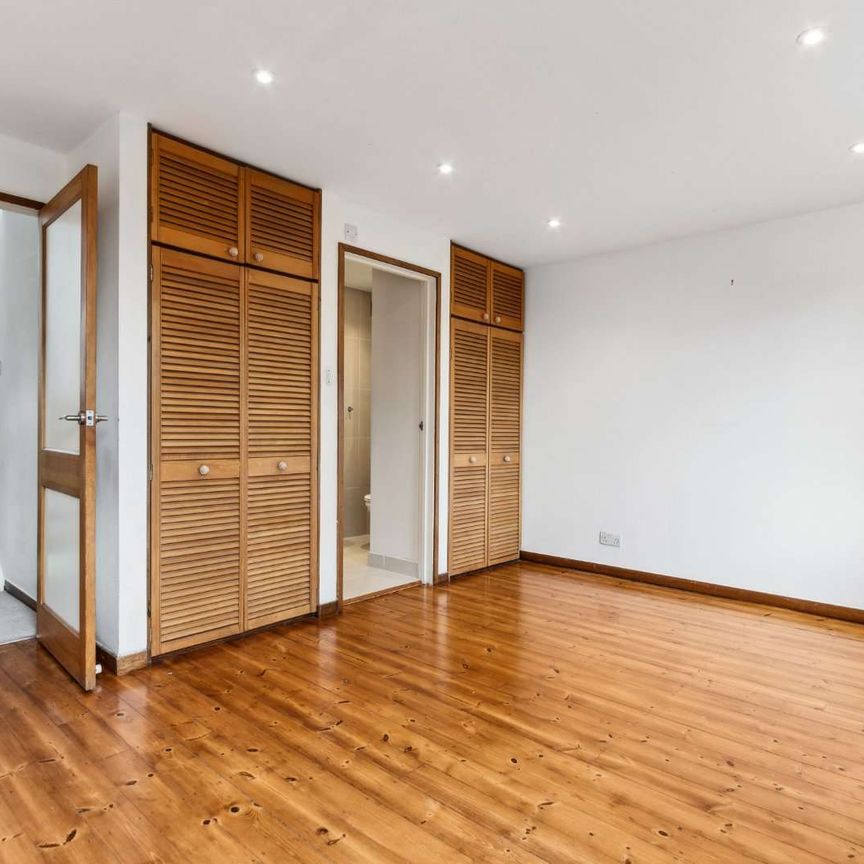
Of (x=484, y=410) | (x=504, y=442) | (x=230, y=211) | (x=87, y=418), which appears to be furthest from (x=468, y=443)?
(x=87, y=418)

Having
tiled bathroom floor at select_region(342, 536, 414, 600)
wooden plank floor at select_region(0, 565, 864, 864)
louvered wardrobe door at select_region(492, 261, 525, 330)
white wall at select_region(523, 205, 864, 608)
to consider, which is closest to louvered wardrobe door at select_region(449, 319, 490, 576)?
louvered wardrobe door at select_region(492, 261, 525, 330)

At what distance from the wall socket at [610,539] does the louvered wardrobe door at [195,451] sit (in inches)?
114

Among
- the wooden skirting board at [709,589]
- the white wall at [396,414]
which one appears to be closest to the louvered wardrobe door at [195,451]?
the white wall at [396,414]

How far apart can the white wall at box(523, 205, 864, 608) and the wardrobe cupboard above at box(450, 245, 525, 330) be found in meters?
0.18

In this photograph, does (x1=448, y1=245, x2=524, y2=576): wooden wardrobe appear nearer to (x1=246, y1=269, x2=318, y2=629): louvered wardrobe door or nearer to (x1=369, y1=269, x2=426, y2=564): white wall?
(x1=369, y1=269, x2=426, y2=564): white wall

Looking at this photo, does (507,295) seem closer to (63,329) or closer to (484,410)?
(484,410)

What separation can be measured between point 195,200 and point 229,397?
0.99 meters

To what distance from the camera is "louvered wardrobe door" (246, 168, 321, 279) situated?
322cm

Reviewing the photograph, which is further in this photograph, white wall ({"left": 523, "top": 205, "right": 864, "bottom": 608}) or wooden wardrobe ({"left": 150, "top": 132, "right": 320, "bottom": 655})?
white wall ({"left": 523, "top": 205, "right": 864, "bottom": 608})

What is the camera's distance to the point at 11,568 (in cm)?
396

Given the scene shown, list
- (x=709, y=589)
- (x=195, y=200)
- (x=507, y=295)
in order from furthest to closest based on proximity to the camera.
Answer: (x=507, y=295), (x=709, y=589), (x=195, y=200)

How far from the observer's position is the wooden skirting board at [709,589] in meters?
3.74

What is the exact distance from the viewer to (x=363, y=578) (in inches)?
178

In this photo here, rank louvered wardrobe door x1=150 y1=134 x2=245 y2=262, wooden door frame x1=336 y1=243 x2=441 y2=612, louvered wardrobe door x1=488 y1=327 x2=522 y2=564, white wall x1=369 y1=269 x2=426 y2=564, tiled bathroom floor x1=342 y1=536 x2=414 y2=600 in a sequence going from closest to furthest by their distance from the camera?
louvered wardrobe door x1=150 y1=134 x2=245 y2=262
wooden door frame x1=336 y1=243 x2=441 y2=612
tiled bathroom floor x1=342 y1=536 x2=414 y2=600
white wall x1=369 y1=269 x2=426 y2=564
louvered wardrobe door x1=488 y1=327 x2=522 y2=564
